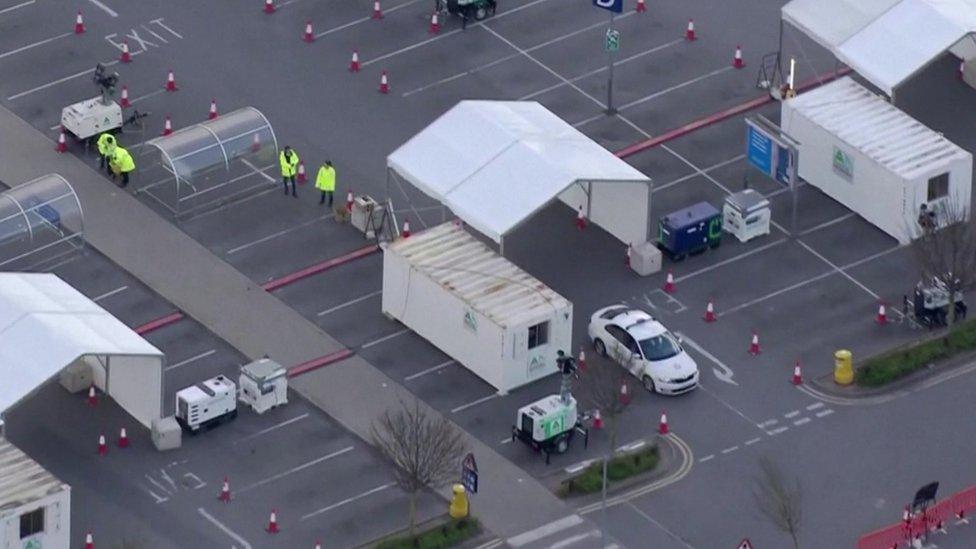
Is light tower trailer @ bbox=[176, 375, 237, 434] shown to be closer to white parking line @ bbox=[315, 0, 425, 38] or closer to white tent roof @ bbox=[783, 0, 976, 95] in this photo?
white parking line @ bbox=[315, 0, 425, 38]

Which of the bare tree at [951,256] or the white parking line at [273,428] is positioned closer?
the white parking line at [273,428]

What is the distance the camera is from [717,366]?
112 meters

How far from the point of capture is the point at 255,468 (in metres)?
107

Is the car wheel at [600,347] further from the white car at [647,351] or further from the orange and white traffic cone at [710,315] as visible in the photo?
the orange and white traffic cone at [710,315]

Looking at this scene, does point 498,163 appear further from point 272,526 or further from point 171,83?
point 272,526

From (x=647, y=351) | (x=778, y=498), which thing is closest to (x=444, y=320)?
(x=647, y=351)

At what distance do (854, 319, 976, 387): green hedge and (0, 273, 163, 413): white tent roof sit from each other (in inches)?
871

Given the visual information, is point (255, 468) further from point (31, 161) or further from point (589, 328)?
point (31, 161)

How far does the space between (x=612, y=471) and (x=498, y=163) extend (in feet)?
45.6

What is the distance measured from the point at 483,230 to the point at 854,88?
1644cm

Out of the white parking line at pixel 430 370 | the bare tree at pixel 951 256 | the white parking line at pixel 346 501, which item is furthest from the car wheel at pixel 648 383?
the bare tree at pixel 951 256

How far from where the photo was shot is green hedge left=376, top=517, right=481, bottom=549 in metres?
103

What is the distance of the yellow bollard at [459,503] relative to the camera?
10400 cm

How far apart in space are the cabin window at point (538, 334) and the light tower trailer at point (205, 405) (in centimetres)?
934
